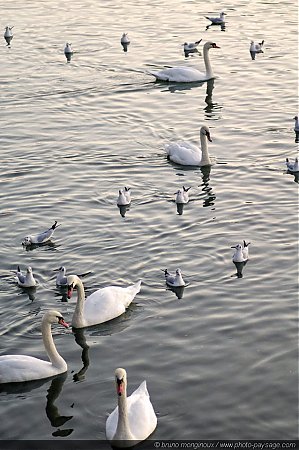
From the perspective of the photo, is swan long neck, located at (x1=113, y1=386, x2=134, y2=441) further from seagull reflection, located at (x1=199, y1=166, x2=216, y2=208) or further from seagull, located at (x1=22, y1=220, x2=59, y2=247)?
seagull reflection, located at (x1=199, y1=166, x2=216, y2=208)

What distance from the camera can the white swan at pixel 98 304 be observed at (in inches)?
743

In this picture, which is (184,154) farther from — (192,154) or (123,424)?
(123,424)

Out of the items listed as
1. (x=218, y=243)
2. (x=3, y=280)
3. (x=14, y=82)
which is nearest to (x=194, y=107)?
(x=14, y=82)

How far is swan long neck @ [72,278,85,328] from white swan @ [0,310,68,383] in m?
1.37

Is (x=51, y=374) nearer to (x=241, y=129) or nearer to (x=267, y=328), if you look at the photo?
(x=267, y=328)

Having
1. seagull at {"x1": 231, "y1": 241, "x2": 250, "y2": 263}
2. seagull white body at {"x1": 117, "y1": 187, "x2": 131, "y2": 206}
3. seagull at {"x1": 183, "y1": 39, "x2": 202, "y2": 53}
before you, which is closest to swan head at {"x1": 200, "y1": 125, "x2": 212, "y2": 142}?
seagull white body at {"x1": 117, "y1": 187, "x2": 131, "y2": 206}

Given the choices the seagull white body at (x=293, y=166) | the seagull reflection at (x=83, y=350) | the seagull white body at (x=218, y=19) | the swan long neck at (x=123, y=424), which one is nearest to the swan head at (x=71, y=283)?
the seagull reflection at (x=83, y=350)

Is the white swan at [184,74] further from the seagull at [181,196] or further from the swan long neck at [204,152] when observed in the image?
the seagull at [181,196]

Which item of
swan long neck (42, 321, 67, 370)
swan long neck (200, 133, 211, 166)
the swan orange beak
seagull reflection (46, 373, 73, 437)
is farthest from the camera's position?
swan long neck (200, 133, 211, 166)

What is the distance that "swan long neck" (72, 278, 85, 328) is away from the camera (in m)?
18.8

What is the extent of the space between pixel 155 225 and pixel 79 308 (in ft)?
15.8

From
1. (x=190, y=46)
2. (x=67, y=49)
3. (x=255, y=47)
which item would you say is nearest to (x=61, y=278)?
(x=67, y=49)

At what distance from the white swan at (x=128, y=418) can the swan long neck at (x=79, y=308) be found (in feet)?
11.0

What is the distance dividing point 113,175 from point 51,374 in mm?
10249
